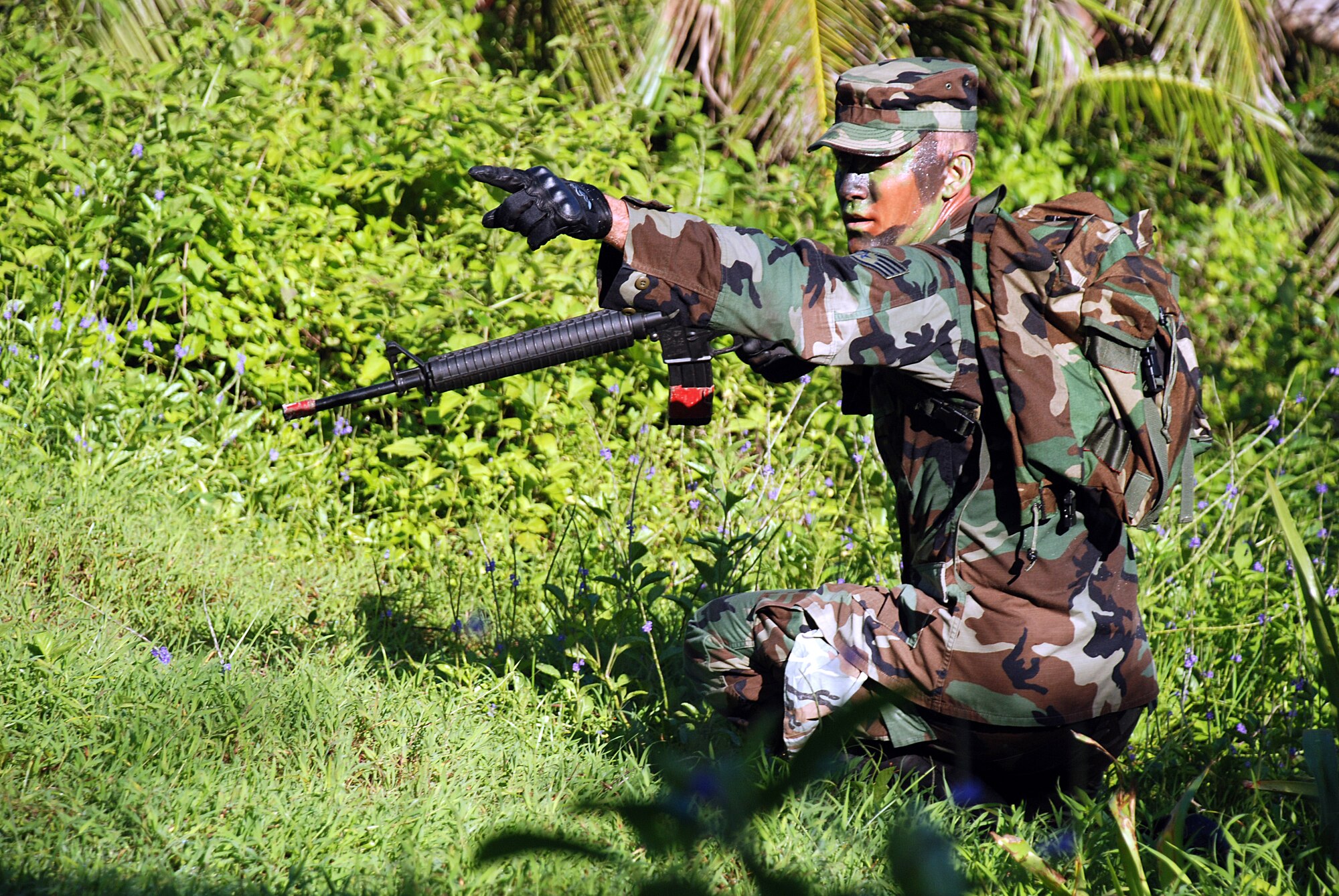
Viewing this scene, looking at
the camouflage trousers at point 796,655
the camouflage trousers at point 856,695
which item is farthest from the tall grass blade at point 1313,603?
the camouflage trousers at point 796,655

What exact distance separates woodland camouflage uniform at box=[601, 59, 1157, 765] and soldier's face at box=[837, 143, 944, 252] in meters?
0.05

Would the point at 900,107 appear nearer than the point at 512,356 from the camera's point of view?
Yes

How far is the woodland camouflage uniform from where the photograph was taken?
2.12 meters

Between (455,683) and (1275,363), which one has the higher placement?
(455,683)

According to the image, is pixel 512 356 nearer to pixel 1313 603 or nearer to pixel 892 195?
pixel 892 195

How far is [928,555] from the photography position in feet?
8.27

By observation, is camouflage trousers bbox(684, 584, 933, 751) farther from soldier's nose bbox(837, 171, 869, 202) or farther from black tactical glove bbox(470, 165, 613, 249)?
black tactical glove bbox(470, 165, 613, 249)

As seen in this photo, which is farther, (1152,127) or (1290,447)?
(1152,127)

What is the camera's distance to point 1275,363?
6.04m

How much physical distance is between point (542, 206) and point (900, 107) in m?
1.02

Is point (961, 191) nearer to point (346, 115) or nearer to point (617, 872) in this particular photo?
point (617, 872)

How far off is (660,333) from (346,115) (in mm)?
3043

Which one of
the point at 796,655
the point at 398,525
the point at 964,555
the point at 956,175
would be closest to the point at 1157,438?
the point at 964,555

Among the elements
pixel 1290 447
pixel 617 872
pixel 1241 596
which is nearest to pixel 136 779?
pixel 617 872
